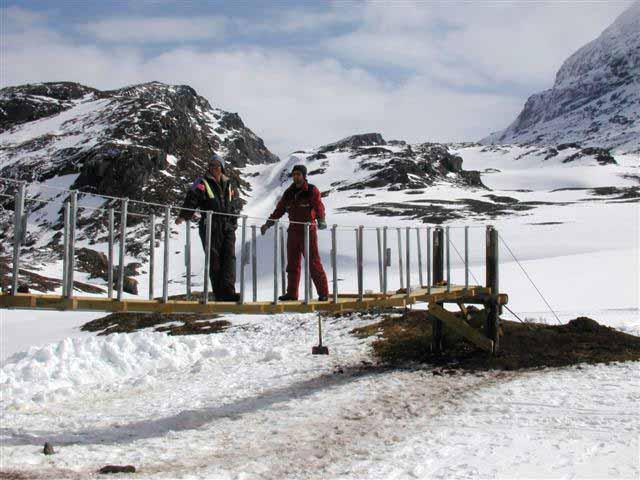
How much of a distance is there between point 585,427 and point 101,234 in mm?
75082

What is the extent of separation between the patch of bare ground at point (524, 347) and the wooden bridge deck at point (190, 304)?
1777 mm

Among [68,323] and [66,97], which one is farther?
[66,97]

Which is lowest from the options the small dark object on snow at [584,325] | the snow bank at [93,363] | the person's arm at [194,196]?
the snow bank at [93,363]

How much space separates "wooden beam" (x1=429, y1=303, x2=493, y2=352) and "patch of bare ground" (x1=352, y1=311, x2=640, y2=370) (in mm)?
270

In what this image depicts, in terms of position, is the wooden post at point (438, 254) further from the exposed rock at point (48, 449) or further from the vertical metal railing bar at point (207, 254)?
the exposed rock at point (48, 449)

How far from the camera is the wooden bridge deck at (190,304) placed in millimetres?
7398

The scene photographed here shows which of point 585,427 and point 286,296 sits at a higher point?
point 286,296

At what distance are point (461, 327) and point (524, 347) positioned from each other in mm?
1536

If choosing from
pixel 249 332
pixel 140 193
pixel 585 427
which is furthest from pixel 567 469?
pixel 140 193

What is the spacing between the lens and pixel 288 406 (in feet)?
35.5

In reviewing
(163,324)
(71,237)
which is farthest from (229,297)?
(163,324)

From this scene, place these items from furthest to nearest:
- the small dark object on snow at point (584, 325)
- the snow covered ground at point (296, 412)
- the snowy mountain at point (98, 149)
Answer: the snowy mountain at point (98, 149) → the small dark object on snow at point (584, 325) → the snow covered ground at point (296, 412)

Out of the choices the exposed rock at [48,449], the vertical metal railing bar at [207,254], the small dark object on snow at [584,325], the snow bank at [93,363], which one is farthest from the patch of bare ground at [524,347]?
the exposed rock at [48,449]

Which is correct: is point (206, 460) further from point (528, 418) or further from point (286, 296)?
point (528, 418)
